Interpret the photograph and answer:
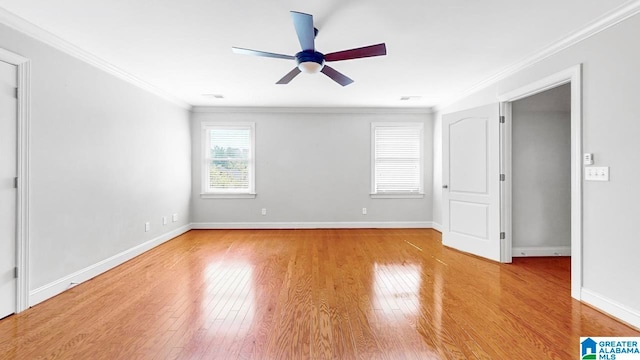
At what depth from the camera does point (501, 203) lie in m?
3.84

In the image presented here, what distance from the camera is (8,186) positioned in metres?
2.43

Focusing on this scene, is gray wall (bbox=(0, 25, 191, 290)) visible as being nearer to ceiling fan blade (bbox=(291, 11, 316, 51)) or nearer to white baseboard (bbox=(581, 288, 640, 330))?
ceiling fan blade (bbox=(291, 11, 316, 51))

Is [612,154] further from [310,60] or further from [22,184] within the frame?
[22,184]

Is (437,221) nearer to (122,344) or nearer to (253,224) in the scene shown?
(253,224)

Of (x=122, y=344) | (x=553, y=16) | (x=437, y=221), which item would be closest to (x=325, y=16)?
(x=553, y=16)

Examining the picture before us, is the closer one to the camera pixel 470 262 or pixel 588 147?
pixel 588 147

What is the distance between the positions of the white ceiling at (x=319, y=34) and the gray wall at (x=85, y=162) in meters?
0.32

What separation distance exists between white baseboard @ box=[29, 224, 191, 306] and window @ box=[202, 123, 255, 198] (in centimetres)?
159

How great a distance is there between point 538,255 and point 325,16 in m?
4.29

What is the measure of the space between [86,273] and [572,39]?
5519 millimetres

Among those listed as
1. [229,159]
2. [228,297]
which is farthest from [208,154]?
[228,297]

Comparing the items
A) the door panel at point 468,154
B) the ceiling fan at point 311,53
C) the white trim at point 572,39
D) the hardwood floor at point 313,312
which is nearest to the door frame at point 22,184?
the hardwood floor at point 313,312

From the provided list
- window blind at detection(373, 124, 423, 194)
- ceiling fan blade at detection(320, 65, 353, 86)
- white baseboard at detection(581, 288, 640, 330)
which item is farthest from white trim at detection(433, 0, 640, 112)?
white baseboard at detection(581, 288, 640, 330)

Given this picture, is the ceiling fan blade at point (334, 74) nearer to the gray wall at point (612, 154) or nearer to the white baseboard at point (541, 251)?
the gray wall at point (612, 154)
